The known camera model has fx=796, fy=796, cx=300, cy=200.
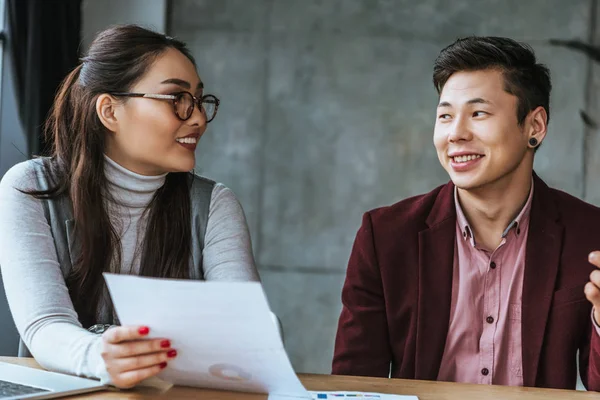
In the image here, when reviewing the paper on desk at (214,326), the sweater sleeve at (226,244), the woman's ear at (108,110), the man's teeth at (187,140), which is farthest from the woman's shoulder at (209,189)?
the paper on desk at (214,326)

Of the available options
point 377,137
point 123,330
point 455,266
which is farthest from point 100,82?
point 377,137

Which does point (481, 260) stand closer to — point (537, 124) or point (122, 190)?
point (537, 124)

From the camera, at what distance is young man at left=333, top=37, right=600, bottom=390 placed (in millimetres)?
2014

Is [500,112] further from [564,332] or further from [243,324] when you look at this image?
Answer: [243,324]

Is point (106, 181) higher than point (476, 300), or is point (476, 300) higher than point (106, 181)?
point (106, 181)

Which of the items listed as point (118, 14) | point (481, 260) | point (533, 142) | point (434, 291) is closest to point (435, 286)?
point (434, 291)

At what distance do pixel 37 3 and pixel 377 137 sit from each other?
1880 mm

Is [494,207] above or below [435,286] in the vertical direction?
above

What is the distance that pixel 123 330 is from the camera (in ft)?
4.40

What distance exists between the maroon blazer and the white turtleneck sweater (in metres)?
0.35

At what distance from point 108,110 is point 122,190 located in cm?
21

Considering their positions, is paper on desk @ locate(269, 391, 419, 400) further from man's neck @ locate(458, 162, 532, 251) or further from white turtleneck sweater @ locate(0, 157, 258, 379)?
man's neck @ locate(458, 162, 532, 251)

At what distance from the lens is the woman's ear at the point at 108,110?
2.02 metres

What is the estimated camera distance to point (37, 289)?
1673mm
